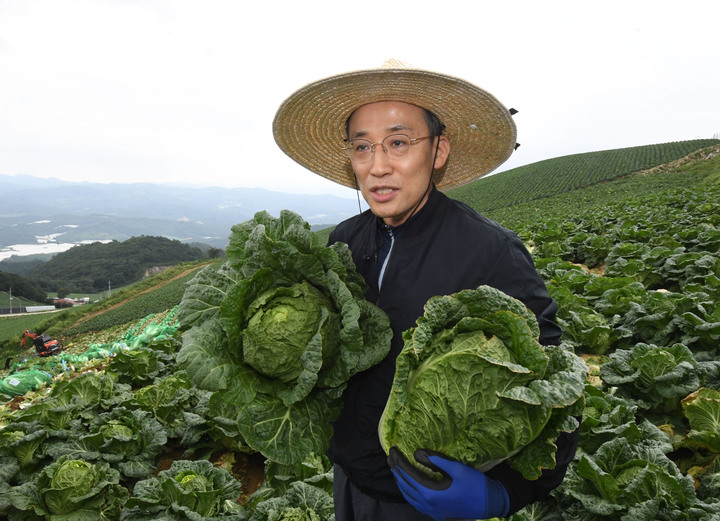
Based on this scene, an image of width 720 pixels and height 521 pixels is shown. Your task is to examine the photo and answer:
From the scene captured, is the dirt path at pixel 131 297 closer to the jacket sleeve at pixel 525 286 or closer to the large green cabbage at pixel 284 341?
the large green cabbage at pixel 284 341

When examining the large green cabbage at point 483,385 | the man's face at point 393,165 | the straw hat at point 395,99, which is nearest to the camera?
the large green cabbage at point 483,385

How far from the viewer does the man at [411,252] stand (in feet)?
5.39

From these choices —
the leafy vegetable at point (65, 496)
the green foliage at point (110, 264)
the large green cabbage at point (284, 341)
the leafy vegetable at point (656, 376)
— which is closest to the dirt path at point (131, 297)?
the leafy vegetable at point (65, 496)

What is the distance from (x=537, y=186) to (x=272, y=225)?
55.8m

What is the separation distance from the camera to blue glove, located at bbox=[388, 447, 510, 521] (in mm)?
1526

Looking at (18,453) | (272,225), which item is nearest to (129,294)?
(18,453)

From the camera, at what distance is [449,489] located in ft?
4.98

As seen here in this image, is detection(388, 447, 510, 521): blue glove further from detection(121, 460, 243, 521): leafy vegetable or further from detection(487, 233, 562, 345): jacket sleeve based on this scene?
detection(121, 460, 243, 521): leafy vegetable

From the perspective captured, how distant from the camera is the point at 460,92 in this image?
2.15m

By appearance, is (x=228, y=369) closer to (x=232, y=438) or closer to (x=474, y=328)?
(x=474, y=328)

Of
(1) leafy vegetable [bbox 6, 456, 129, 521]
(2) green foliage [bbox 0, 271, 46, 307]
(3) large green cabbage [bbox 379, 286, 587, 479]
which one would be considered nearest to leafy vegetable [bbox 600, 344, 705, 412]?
(3) large green cabbage [bbox 379, 286, 587, 479]

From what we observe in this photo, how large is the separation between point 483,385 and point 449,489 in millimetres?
418

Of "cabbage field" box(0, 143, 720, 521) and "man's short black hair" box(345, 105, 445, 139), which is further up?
"man's short black hair" box(345, 105, 445, 139)

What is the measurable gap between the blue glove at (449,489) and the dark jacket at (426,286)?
0.12m
